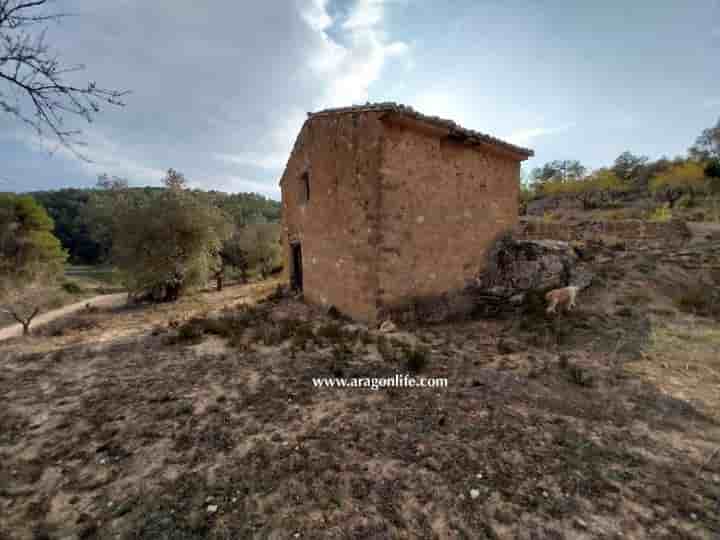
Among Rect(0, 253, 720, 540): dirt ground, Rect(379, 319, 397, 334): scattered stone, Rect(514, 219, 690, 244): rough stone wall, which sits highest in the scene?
Rect(514, 219, 690, 244): rough stone wall

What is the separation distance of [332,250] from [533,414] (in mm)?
5301

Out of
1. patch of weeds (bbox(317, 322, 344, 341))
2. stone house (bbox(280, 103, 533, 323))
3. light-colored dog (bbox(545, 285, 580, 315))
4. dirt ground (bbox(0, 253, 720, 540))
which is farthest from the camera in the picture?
light-colored dog (bbox(545, 285, 580, 315))

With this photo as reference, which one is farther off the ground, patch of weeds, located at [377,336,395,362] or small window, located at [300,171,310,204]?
small window, located at [300,171,310,204]

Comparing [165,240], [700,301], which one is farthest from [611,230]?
[165,240]

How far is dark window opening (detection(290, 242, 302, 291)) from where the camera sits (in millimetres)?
10180

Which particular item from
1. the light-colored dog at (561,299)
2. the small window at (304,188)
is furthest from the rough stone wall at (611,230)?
the small window at (304,188)

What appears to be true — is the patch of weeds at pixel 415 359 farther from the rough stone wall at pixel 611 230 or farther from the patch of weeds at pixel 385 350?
the rough stone wall at pixel 611 230

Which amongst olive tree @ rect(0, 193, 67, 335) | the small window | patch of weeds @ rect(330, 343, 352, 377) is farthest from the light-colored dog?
olive tree @ rect(0, 193, 67, 335)

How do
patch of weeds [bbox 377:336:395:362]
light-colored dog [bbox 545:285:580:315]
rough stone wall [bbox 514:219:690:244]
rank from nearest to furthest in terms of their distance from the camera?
patch of weeds [bbox 377:336:395:362], light-colored dog [bbox 545:285:580:315], rough stone wall [bbox 514:219:690:244]

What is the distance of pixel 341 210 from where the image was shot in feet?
22.4

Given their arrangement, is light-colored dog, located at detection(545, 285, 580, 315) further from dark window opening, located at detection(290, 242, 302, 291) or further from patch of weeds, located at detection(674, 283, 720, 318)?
dark window opening, located at detection(290, 242, 302, 291)

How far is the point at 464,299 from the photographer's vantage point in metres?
7.04

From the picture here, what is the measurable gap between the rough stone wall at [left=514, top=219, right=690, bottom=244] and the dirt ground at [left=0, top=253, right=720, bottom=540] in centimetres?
622

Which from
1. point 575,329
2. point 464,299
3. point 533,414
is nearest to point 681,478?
point 533,414
